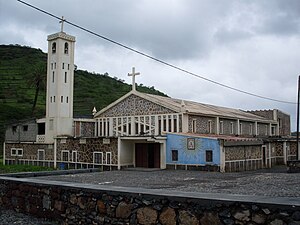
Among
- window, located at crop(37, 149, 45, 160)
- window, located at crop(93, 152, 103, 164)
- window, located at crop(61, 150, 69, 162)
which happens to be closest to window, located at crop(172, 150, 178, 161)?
window, located at crop(93, 152, 103, 164)

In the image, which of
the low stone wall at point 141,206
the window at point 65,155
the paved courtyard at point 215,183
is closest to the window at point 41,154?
the window at point 65,155

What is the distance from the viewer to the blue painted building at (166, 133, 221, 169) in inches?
894

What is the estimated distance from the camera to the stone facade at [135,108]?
94.2 feet

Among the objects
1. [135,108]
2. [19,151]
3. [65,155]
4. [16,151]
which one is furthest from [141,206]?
[16,151]

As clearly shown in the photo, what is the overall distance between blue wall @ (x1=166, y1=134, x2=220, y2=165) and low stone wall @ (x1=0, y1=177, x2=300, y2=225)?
50.3 feet

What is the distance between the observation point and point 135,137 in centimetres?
2545

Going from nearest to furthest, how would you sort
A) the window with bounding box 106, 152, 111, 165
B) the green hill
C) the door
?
the window with bounding box 106, 152, 111, 165 < the door < the green hill

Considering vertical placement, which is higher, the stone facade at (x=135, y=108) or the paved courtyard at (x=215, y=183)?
the stone facade at (x=135, y=108)

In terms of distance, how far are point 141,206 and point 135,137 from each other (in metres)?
19.4

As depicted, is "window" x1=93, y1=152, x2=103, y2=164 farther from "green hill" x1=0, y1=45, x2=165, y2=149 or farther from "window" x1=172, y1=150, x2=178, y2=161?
"green hill" x1=0, y1=45, x2=165, y2=149

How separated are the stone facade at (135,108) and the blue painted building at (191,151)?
3.80m

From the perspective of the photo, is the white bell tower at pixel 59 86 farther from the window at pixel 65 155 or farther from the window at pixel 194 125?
the window at pixel 194 125

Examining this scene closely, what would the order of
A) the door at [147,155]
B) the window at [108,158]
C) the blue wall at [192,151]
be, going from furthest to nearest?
1. the door at [147,155]
2. the window at [108,158]
3. the blue wall at [192,151]

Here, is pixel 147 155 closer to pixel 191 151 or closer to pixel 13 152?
pixel 191 151
